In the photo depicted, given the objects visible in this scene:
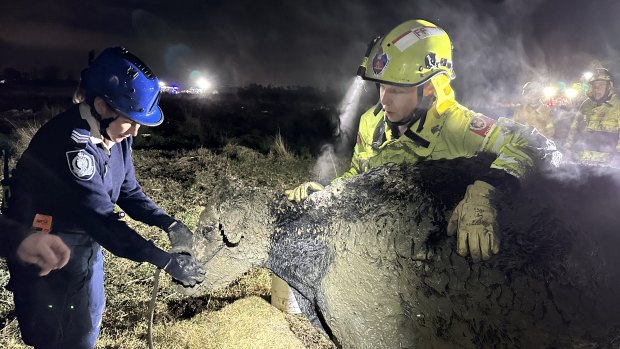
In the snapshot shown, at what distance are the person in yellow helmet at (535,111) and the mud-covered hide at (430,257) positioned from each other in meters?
6.30

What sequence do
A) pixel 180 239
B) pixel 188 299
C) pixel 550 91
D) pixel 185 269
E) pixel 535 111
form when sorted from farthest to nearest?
1. pixel 550 91
2. pixel 535 111
3. pixel 188 299
4. pixel 180 239
5. pixel 185 269

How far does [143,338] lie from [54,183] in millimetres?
1907

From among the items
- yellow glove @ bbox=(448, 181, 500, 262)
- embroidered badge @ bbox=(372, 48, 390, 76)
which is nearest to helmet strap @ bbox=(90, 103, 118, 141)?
embroidered badge @ bbox=(372, 48, 390, 76)

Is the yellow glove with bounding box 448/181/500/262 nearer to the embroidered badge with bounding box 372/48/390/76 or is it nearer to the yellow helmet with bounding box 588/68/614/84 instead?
the embroidered badge with bounding box 372/48/390/76

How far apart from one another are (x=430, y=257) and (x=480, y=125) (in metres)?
0.82

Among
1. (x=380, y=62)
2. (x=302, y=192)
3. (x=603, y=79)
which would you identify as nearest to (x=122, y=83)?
(x=302, y=192)

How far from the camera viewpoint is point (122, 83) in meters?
1.98

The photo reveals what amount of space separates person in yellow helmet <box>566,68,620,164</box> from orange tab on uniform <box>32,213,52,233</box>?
22.4 ft

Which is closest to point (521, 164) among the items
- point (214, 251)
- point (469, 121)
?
point (469, 121)

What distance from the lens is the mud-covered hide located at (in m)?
1.62

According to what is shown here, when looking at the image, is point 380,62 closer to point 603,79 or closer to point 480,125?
point 480,125

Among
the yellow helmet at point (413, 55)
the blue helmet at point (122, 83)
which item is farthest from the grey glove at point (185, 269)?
the yellow helmet at point (413, 55)

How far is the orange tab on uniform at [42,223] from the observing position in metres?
2.04

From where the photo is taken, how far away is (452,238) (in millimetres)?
1753
